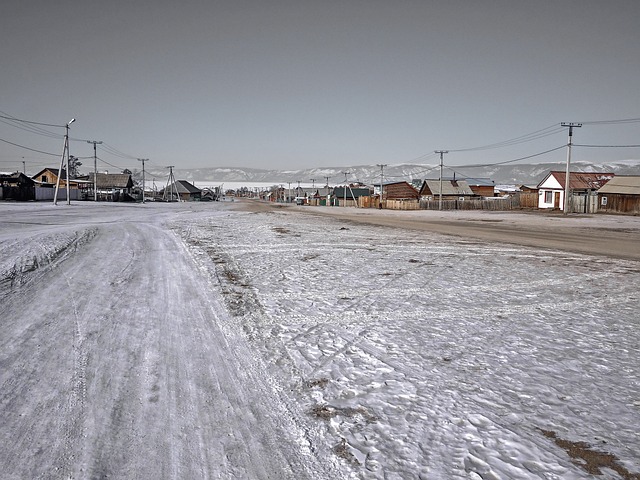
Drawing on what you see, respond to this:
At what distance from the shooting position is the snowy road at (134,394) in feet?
7.83

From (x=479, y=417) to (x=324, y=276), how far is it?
486cm

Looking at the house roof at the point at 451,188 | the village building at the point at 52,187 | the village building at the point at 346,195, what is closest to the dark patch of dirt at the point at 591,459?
the village building at the point at 52,187

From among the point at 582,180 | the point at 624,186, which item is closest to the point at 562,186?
the point at 582,180

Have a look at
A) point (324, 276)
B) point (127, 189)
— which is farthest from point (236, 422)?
point (127, 189)

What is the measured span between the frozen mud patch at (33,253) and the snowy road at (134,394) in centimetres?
101

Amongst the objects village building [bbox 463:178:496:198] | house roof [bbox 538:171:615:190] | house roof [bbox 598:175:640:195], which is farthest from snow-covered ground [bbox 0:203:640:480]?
village building [bbox 463:178:496:198]

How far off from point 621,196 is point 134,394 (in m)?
54.9

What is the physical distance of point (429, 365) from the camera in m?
3.72

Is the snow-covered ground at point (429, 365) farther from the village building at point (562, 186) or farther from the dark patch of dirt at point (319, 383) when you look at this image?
the village building at point (562, 186)

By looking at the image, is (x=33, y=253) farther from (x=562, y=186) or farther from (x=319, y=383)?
(x=562, y=186)

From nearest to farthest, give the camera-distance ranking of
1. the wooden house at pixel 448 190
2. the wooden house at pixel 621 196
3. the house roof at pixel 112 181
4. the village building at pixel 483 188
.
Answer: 1. the wooden house at pixel 621 196
2. the wooden house at pixel 448 190
3. the village building at pixel 483 188
4. the house roof at pixel 112 181

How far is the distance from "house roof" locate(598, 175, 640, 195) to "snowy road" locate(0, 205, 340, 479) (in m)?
53.3

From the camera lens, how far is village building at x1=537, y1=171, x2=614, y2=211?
180 ft

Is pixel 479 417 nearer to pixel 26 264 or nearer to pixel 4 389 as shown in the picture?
pixel 4 389
